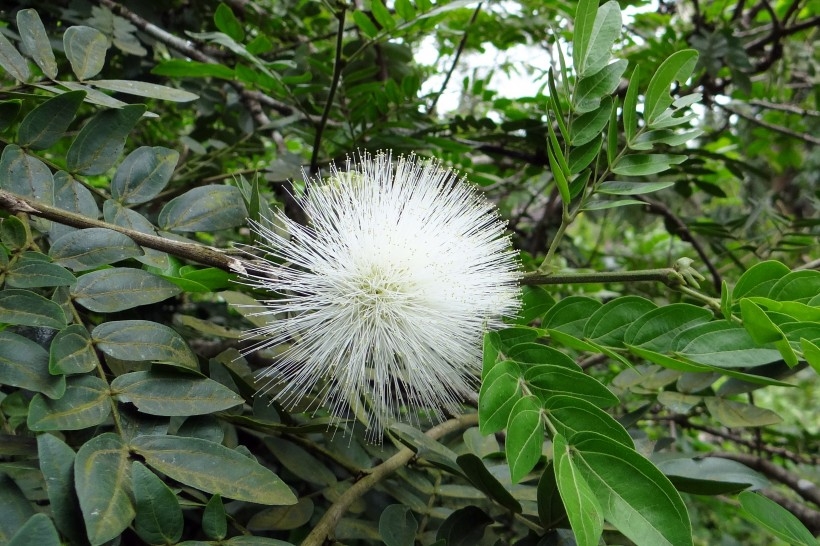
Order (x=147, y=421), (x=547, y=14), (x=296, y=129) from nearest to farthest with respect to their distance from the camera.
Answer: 1. (x=147, y=421)
2. (x=296, y=129)
3. (x=547, y=14)

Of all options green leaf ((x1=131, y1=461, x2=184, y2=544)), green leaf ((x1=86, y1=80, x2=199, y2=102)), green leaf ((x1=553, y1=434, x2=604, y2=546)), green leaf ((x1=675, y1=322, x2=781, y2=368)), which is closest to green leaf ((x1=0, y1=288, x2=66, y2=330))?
green leaf ((x1=131, y1=461, x2=184, y2=544))

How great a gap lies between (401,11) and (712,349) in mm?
1080

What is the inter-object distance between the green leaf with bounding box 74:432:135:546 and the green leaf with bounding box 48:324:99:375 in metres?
0.11

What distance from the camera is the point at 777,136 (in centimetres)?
307

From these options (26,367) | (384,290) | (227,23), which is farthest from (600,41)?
(26,367)

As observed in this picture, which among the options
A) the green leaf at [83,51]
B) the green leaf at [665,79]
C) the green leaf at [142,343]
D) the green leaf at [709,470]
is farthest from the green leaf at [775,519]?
the green leaf at [83,51]

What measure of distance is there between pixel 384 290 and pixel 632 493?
61 cm

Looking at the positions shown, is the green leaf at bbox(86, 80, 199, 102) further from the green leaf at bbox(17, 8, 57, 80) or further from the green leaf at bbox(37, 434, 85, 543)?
the green leaf at bbox(37, 434, 85, 543)

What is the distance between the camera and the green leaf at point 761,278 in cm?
103

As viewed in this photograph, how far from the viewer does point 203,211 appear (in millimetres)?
1212

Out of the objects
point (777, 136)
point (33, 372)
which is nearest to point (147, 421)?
point (33, 372)

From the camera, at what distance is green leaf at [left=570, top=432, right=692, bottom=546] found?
751 mm

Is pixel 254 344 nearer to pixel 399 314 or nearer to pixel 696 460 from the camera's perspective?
pixel 399 314

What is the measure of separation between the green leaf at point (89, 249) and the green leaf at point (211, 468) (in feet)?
1.00
